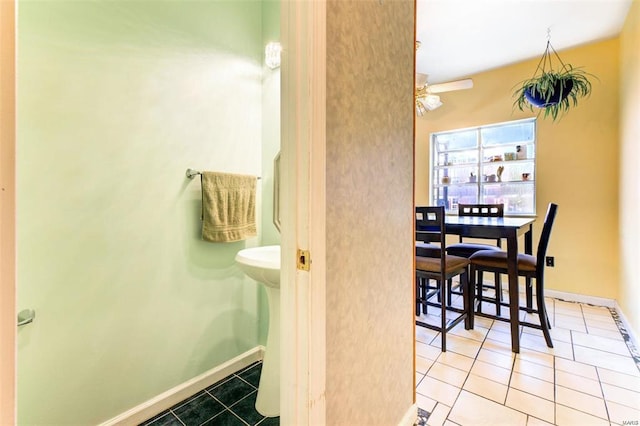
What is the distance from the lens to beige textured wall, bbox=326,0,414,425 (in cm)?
85

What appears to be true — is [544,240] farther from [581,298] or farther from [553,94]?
[581,298]

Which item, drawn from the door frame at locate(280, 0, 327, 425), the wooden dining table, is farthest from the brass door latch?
the wooden dining table

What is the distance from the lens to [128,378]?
140cm

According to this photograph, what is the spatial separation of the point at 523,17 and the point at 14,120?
11.2 ft

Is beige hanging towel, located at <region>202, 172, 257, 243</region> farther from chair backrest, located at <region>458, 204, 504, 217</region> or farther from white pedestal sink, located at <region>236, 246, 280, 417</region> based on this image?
chair backrest, located at <region>458, 204, 504, 217</region>

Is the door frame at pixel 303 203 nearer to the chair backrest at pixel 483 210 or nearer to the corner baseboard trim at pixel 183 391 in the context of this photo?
the corner baseboard trim at pixel 183 391

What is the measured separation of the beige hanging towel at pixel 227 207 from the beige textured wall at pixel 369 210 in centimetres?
102

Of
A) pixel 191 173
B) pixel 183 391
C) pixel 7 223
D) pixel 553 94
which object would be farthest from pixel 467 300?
pixel 7 223

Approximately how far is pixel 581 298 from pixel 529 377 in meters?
1.96

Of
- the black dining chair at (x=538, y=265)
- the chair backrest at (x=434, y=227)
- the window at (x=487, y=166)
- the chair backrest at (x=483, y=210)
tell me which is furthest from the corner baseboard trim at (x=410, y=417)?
the window at (x=487, y=166)

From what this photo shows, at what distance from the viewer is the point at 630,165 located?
2.30 m

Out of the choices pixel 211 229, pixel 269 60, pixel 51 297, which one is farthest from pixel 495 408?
pixel 269 60

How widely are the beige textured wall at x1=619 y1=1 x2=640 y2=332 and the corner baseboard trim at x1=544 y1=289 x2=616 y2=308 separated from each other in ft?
0.79

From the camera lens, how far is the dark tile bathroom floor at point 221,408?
1.42m
